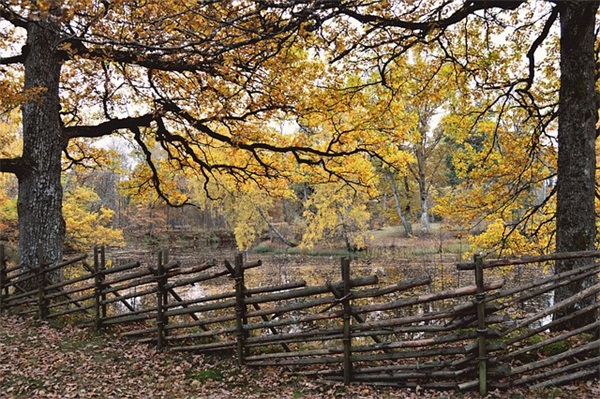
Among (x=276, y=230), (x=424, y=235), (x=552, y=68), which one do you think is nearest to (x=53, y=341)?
(x=552, y=68)

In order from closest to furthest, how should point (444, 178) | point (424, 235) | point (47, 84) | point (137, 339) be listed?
1. point (137, 339)
2. point (47, 84)
3. point (424, 235)
4. point (444, 178)

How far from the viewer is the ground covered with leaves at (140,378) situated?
4289 mm

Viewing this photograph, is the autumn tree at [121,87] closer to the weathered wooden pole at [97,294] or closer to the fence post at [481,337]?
the weathered wooden pole at [97,294]

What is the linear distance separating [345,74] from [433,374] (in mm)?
4790

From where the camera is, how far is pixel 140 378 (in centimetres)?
484

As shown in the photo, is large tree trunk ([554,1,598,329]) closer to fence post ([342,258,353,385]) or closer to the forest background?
the forest background

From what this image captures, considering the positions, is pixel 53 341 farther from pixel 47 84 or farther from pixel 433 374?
pixel 433 374

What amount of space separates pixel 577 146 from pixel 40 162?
8.25 meters

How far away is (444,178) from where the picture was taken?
1366 inches

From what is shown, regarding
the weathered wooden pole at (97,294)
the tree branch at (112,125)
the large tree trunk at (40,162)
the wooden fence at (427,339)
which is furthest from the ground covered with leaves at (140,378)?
the tree branch at (112,125)

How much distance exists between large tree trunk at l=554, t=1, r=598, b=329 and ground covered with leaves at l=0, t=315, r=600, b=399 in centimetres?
146

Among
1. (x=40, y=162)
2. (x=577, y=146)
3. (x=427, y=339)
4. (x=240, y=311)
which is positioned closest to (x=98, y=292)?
(x=240, y=311)

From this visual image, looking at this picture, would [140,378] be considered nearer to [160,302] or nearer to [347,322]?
[160,302]

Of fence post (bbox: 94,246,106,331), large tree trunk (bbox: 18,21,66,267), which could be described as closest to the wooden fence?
fence post (bbox: 94,246,106,331)
